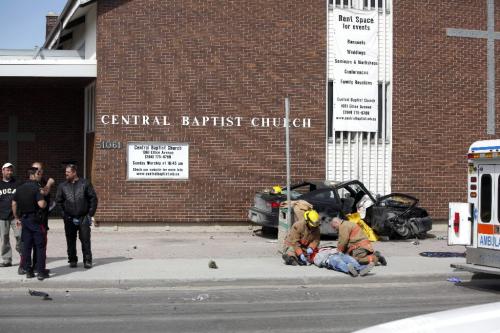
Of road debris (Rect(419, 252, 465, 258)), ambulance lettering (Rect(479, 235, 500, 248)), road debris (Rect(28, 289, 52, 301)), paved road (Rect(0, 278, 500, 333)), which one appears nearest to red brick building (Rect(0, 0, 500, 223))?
road debris (Rect(419, 252, 465, 258))

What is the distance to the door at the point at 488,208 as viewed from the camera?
32.1 ft

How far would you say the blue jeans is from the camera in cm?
1063

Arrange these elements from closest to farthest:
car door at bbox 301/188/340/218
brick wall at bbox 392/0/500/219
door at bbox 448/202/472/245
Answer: door at bbox 448/202/472/245
car door at bbox 301/188/340/218
brick wall at bbox 392/0/500/219

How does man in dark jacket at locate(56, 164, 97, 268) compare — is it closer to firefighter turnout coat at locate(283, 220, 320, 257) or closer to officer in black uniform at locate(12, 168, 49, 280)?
officer in black uniform at locate(12, 168, 49, 280)

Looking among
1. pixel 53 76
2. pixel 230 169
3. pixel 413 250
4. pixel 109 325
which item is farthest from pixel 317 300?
pixel 53 76

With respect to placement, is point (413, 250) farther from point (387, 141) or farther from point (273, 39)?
point (273, 39)

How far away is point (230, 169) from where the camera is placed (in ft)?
54.7

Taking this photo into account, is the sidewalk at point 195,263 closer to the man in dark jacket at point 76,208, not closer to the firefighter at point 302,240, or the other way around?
the firefighter at point 302,240

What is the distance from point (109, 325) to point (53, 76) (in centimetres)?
1088

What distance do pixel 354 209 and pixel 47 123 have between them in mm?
10563

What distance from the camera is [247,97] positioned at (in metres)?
16.8

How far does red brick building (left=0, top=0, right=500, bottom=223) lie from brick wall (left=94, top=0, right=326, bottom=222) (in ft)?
0.09

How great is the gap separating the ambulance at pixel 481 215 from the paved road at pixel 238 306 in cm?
52

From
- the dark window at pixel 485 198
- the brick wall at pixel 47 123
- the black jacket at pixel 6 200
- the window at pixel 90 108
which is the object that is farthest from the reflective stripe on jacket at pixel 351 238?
the brick wall at pixel 47 123
